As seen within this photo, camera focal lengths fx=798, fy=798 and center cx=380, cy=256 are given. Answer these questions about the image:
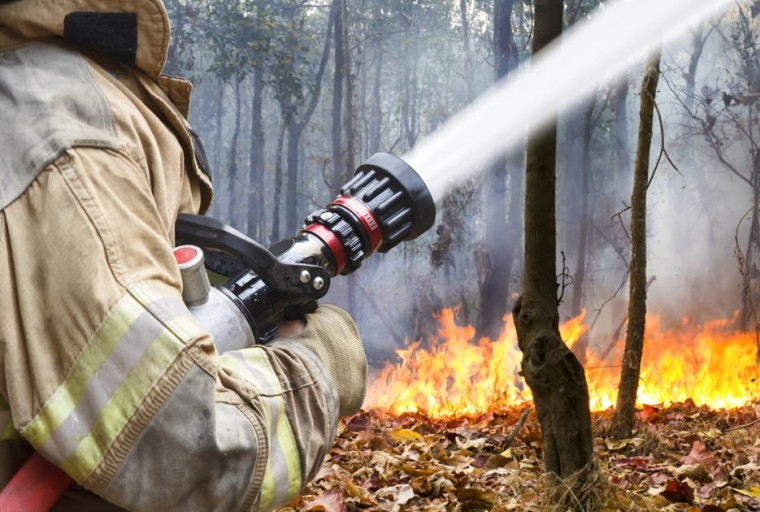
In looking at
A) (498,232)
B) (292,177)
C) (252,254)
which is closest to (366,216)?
(252,254)

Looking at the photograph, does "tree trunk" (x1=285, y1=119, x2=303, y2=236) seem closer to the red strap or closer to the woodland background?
the woodland background

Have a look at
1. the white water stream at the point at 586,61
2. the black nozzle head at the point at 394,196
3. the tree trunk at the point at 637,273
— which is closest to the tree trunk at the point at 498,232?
the white water stream at the point at 586,61


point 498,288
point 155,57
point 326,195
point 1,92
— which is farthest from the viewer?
point 326,195

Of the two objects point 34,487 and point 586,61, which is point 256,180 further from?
point 34,487

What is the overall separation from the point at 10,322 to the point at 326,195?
39.5 ft

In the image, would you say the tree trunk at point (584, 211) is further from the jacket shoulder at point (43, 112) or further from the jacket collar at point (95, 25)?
the jacket shoulder at point (43, 112)

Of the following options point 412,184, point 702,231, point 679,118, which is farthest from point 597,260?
point 412,184

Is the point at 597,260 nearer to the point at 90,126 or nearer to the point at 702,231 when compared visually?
the point at 702,231

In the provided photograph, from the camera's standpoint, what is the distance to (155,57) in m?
1.27

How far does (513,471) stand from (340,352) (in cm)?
254

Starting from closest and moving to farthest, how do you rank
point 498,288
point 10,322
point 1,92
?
point 10,322
point 1,92
point 498,288

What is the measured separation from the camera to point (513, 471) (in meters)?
3.67

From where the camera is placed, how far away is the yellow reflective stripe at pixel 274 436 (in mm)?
1112

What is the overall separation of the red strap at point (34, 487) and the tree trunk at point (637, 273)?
162 inches
